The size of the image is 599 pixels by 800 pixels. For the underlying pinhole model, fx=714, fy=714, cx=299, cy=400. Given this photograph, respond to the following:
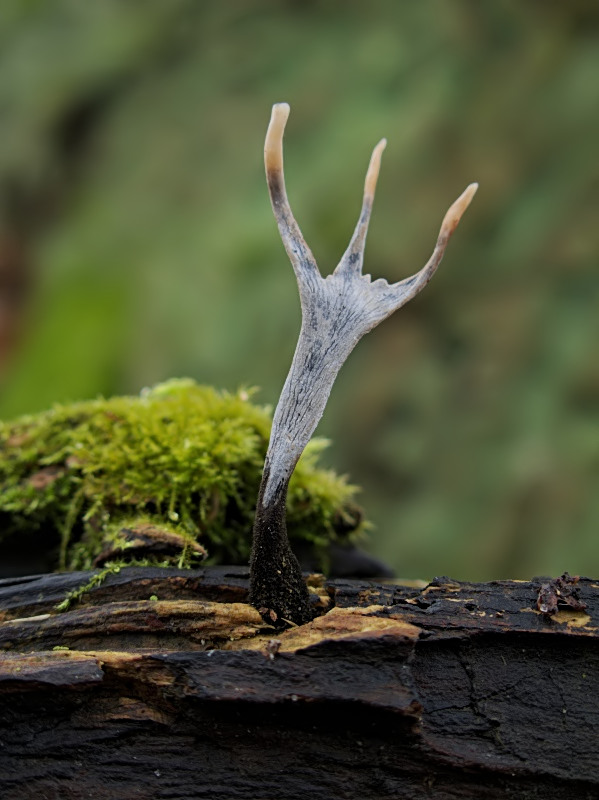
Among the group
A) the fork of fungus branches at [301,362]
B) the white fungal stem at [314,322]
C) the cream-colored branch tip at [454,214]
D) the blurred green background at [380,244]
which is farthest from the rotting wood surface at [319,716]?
the blurred green background at [380,244]

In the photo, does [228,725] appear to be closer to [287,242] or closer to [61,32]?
[287,242]

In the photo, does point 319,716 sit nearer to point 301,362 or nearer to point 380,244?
point 301,362

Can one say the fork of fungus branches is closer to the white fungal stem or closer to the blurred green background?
the white fungal stem

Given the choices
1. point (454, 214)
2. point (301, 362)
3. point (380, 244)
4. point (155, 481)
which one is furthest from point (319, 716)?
point (380, 244)

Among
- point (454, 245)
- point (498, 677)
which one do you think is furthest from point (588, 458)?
point (498, 677)

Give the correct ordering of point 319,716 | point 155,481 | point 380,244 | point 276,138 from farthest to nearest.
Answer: point 380,244
point 155,481
point 276,138
point 319,716
